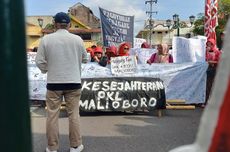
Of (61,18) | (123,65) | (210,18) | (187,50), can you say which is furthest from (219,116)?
(210,18)

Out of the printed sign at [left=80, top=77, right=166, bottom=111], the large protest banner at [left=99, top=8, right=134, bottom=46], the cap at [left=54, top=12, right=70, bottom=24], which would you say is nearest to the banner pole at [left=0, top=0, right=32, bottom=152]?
the cap at [left=54, top=12, right=70, bottom=24]

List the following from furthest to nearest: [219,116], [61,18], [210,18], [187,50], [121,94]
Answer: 1. [210,18]
2. [187,50]
3. [121,94]
4. [61,18]
5. [219,116]

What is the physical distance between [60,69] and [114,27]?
7.88m

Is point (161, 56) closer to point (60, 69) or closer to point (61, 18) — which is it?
point (61, 18)

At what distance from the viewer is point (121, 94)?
8.91m

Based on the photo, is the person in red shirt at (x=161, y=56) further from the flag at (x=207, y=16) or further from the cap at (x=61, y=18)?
the cap at (x=61, y=18)

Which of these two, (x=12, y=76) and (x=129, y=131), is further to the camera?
(x=129, y=131)

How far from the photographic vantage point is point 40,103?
10.7 meters

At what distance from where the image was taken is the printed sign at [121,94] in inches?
346

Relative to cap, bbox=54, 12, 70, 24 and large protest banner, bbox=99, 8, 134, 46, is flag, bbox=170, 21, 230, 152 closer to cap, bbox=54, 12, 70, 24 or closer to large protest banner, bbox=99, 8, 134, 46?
cap, bbox=54, 12, 70, 24

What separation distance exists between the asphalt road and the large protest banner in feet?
13.4

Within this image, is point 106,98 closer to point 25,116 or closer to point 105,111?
point 105,111

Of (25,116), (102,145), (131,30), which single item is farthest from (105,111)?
(25,116)

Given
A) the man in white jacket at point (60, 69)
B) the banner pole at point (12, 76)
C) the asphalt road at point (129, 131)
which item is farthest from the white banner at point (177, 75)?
the banner pole at point (12, 76)
